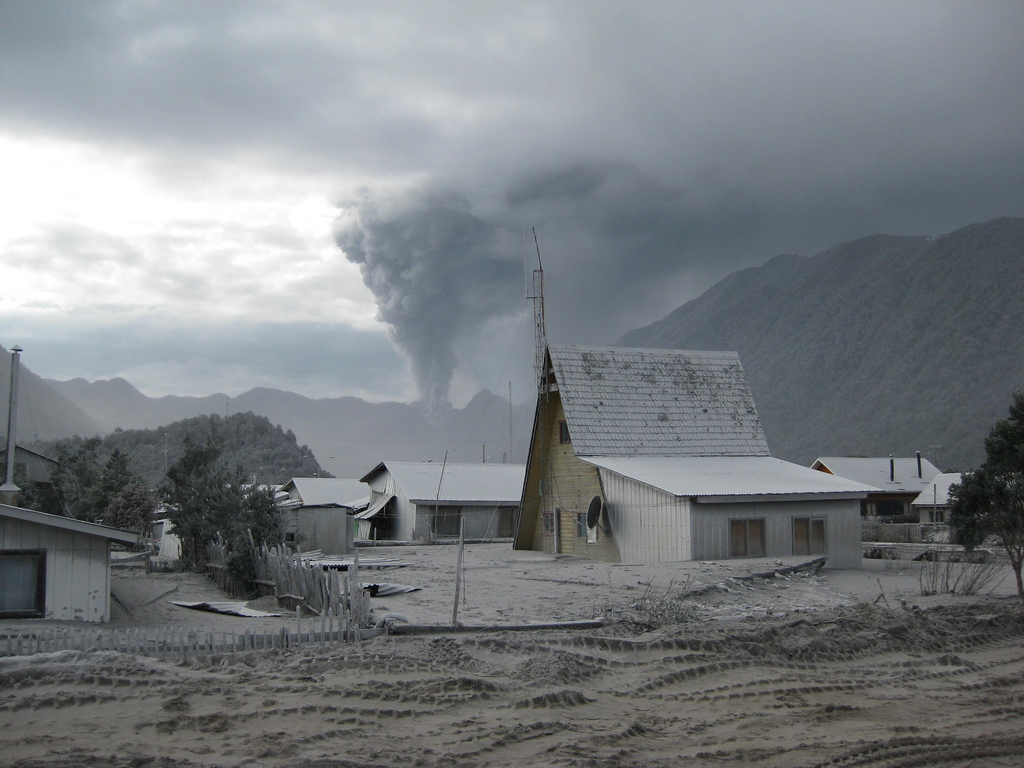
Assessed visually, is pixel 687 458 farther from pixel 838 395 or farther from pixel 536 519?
pixel 838 395

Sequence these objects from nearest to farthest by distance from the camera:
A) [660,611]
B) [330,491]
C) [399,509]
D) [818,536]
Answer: [660,611] < [818,536] < [399,509] < [330,491]

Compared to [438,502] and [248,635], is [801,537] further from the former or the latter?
[438,502]

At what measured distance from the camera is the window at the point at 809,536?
25703 millimetres

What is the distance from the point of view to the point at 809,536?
25844 millimetres

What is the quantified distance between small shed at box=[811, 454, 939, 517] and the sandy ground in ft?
167

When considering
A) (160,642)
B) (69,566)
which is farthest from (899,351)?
(160,642)

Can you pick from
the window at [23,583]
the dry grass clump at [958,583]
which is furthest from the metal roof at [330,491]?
the window at [23,583]

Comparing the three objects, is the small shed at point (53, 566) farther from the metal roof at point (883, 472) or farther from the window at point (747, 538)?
the metal roof at point (883, 472)

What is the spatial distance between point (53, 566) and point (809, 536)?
63.9 ft

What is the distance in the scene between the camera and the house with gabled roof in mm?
25078

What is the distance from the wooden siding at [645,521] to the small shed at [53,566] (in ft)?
47.5

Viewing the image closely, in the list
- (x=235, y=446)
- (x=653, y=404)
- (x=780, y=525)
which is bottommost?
(x=780, y=525)

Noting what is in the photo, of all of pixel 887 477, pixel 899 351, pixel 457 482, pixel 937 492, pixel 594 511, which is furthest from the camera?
pixel 899 351

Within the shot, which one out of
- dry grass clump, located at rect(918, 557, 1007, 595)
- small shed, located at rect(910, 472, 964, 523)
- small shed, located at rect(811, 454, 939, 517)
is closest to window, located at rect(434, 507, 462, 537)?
small shed, located at rect(910, 472, 964, 523)
